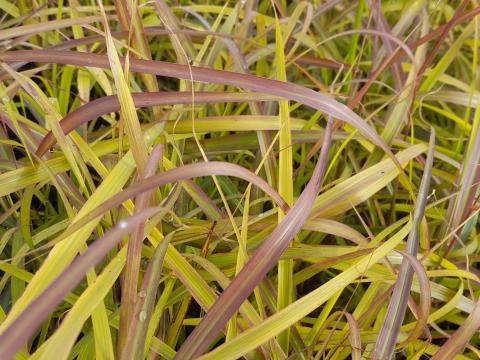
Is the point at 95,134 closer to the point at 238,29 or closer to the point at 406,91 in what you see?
the point at 238,29

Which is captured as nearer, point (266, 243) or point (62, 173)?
point (266, 243)

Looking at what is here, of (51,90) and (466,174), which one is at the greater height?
(51,90)

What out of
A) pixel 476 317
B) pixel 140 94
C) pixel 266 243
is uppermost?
pixel 140 94

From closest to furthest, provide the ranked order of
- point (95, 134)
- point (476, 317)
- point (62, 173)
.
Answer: point (476, 317) → point (62, 173) → point (95, 134)

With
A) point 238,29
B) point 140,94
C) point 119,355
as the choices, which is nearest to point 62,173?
point 140,94

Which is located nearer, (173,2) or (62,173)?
(62,173)

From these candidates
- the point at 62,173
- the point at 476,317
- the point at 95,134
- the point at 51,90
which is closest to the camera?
the point at 476,317

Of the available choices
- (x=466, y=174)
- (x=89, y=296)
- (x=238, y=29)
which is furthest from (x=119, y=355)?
(x=238, y=29)

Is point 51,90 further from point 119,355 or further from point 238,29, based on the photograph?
point 119,355

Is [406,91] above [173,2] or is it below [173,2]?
below
